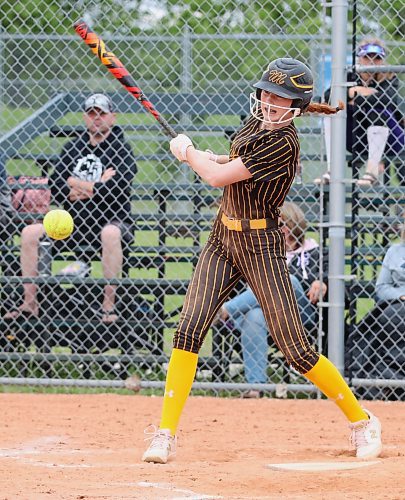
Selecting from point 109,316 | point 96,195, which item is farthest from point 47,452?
point 96,195

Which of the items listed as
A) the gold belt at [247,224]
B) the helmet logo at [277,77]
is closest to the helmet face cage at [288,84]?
the helmet logo at [277,77]

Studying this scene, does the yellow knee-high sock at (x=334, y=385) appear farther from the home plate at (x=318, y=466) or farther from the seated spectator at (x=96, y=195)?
the seated spectator at (x=96, y=195)

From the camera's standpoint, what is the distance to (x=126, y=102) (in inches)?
311

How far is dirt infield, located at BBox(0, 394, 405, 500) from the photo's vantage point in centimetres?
404

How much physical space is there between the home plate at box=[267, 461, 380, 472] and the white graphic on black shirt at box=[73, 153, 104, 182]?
11.0ft

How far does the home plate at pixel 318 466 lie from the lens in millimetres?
4525

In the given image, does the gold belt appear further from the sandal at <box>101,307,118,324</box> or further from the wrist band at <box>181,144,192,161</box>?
the sandal at <box>101,307,118,324</box>

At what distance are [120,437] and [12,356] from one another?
6.11ft

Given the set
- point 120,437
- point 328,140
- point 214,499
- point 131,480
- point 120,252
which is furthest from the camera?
point 120,252

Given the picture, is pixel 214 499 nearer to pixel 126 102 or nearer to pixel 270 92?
pixel 270 92

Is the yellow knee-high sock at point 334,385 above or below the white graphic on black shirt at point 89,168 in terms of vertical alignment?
below

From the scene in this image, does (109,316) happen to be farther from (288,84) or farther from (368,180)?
(288,84)

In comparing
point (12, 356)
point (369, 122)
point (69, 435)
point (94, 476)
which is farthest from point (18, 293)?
point (94, 476)

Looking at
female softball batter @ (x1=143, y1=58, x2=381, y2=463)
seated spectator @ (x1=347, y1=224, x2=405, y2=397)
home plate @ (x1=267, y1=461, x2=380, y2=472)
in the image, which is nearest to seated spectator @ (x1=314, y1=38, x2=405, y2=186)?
seated spectator @ (x1=347, y1=224, x2=405, y2=397)
